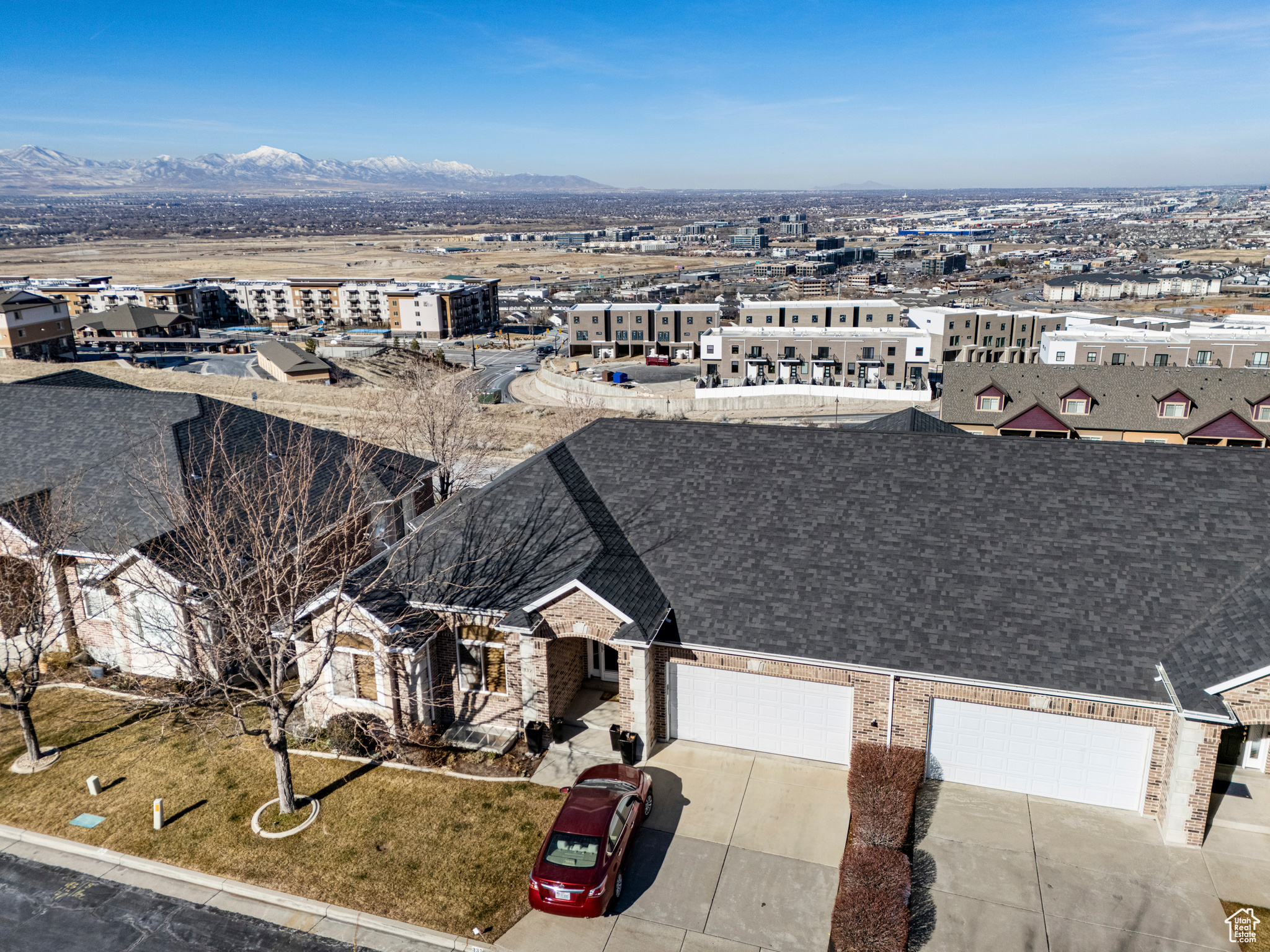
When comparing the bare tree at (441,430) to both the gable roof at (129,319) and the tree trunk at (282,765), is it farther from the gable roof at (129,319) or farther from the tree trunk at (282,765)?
the gable roof at (129,319)

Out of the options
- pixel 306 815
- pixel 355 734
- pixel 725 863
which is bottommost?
pixel 306 815

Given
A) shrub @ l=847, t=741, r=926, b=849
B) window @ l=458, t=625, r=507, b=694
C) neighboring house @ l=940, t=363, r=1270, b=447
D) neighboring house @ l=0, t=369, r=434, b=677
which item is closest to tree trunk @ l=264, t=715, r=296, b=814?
window @ l=458, t=625, r=507, b=694

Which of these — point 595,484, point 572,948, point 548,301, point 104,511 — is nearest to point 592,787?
point 572,948

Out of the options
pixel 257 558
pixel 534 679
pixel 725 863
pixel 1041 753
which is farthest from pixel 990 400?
pixel 257 558

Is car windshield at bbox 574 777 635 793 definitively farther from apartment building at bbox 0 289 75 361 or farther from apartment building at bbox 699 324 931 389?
apartment building at bbox 0 289 75 361

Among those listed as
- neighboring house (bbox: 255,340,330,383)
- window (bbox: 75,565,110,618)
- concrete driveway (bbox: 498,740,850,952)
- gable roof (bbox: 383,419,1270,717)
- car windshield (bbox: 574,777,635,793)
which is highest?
gable roof (bbox: 383,419,1270,717)

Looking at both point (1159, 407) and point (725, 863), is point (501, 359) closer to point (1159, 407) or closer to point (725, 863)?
point (1159, 407)

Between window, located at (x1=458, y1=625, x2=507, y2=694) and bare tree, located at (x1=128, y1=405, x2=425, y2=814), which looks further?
window, located at (x1=458, y1=625, x2=507, y2=694)
